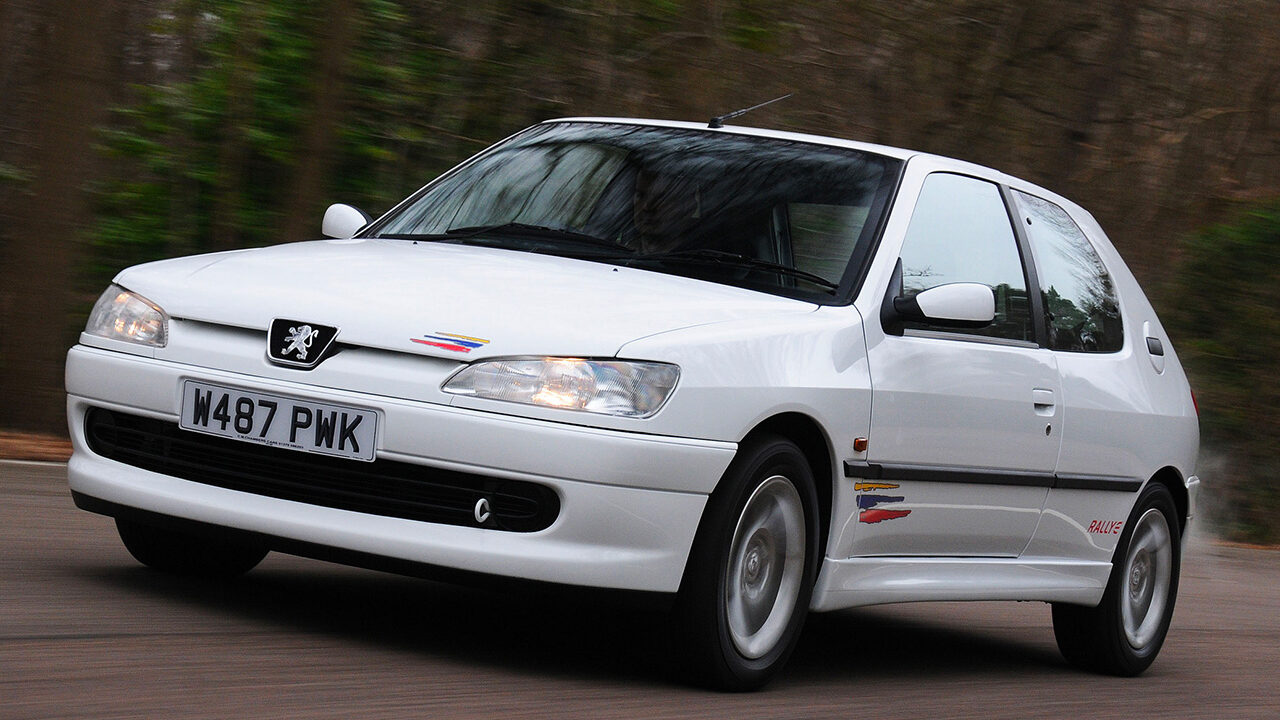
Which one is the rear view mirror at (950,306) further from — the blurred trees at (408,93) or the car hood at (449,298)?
the blurred trees at (408,93)

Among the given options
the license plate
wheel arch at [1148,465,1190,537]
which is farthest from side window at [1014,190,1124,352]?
the license plate

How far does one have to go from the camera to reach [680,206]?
5777 mm

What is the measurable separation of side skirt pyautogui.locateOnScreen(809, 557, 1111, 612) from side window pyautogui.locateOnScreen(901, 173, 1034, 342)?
0.74 m

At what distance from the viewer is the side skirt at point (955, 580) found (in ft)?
17.5

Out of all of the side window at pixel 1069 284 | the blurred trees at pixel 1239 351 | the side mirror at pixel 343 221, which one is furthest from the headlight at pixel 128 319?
the blurred trees at pixel 1239 351

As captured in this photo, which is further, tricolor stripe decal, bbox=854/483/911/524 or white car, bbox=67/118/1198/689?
tricolor stripe decal, bbox=854/483/911/524

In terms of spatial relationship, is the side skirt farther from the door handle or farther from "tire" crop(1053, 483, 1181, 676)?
the door handle

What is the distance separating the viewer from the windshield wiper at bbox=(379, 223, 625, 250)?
5699 mm

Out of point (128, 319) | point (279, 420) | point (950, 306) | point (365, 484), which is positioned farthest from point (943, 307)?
point (128, 319)

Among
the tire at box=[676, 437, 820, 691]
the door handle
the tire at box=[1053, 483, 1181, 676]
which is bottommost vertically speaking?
the tire at box=[1053, 483, 1181, 676]

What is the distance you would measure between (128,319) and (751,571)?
1.83 meters

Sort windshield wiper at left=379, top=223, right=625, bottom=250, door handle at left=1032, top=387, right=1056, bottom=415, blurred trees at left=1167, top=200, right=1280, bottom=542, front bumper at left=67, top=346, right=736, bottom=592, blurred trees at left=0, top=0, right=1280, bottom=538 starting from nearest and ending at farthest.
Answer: front bumper at left=67, top=346, right=736, bottom=592 < windshield wiper at left=379, top=223, right=625, bottom=250 < door handle at left=1032, top=387, right=1056, bottom=415 < blurred trees at left=0, top=0, right=1280, bottom=538 < blurred trees at left=1167, top=200, right=1280, bottom=542

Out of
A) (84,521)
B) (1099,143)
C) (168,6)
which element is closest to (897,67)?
(1099,143)

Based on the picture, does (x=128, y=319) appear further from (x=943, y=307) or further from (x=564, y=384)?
(x=943, y=307)
